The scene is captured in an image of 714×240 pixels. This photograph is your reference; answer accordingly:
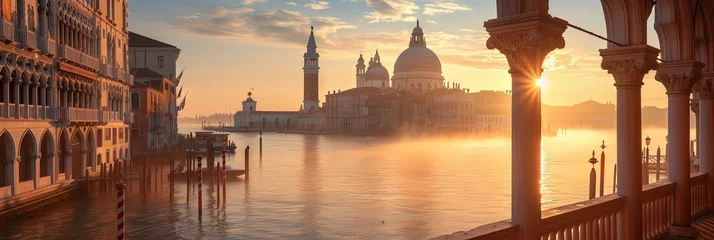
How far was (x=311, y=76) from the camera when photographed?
412 ft

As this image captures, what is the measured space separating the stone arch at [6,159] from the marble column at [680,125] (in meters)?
15.5

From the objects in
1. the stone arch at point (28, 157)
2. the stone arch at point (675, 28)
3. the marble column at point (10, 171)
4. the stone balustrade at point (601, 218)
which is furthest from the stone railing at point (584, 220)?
the stone arch at point (28, 157)

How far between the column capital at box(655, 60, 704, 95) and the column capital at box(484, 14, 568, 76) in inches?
136

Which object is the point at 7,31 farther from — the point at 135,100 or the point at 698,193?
the point at 135,100

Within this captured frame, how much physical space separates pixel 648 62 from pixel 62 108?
19.1 m

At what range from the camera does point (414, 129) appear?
104375 mm

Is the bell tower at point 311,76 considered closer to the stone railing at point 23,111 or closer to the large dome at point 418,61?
the large dome at point 418,61

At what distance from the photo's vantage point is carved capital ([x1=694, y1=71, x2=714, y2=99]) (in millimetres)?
8422

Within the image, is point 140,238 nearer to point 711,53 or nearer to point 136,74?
point 711,53

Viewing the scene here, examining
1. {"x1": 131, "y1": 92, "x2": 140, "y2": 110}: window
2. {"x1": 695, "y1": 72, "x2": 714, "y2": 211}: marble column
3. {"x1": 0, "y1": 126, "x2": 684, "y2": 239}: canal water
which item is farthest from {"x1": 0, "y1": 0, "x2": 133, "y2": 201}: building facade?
{"x1": 695, "y1": 72, "x2": 714, "y2": 211}: marble column

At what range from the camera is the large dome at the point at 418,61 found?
114500 mm

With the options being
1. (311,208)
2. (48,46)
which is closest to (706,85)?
(311,208)

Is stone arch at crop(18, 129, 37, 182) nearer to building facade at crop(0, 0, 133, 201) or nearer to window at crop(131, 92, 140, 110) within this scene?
building facade at crop(0, 0, 133, 201)

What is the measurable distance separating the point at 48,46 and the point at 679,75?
17461 millimetres
